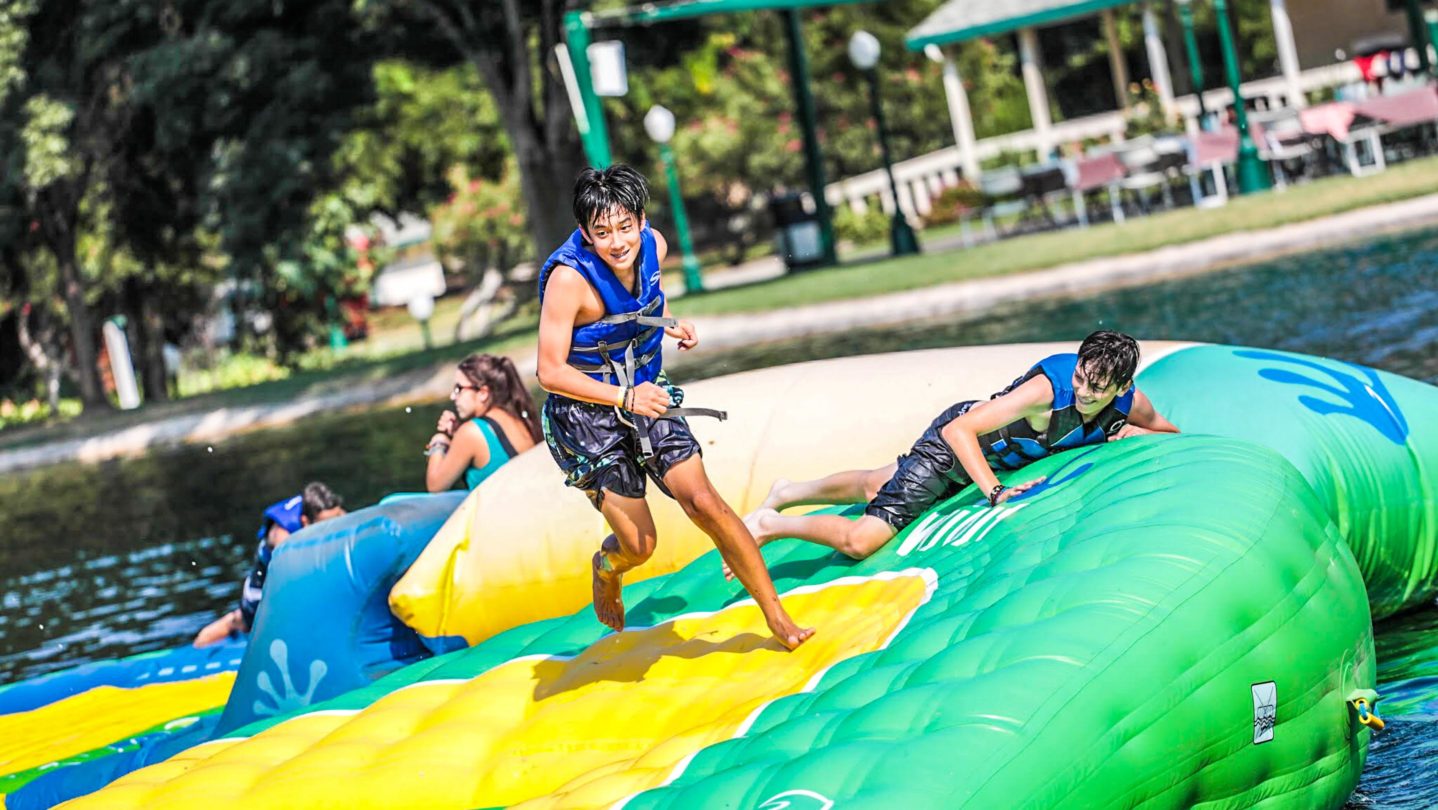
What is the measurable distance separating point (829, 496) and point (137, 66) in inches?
742

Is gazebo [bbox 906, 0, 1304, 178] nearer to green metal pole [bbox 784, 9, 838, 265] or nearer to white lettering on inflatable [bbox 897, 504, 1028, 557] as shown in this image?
green metal pole [bbox 784, 9, 838, 265]

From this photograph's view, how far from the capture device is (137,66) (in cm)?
2272

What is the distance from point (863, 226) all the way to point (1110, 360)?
22.3m

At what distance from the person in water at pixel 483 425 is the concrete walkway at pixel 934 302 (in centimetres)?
878

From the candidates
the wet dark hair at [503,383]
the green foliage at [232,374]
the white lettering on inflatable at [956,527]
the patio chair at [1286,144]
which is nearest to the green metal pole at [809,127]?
the patio chair at [1286,144]

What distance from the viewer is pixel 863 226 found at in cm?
2734

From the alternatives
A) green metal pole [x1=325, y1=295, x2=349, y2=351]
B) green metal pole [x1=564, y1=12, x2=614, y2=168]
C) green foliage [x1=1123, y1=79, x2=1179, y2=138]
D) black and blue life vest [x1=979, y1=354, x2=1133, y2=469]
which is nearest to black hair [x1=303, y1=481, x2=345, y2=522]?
black and blue life vest [x1=979, y1=354, x2=1133, y2=469]

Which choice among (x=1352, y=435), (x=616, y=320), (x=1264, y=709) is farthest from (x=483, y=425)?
(x=1264, y=709)

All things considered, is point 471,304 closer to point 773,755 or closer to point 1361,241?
point 1361,241

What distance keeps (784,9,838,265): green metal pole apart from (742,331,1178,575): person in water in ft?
55.0

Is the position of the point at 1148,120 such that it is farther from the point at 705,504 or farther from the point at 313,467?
the point at 705,504

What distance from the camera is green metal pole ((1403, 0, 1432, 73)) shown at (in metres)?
22.1

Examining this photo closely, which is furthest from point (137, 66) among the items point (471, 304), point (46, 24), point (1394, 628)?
point (1394, 628)

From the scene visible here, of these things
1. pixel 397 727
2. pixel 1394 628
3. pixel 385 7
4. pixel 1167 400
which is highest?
pixel 385 7
